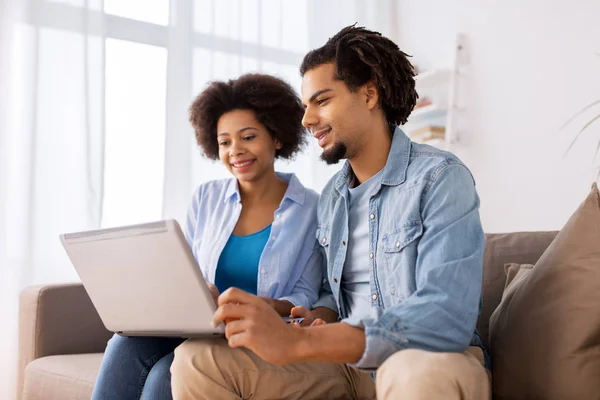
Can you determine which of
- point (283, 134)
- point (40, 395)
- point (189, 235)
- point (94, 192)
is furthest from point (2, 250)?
point (283, 134)

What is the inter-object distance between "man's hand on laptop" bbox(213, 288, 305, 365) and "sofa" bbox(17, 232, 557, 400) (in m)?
0.76

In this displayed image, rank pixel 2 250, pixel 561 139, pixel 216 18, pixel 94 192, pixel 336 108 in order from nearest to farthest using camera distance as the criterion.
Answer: pixel 336 108, pixel 2 250, pixel 94 192, pixel 561 139, pixel 216 18

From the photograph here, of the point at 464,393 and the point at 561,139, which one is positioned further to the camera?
the point at 561,139

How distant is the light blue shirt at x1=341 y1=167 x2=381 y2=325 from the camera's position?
143 cm

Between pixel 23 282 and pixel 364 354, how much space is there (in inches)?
69.6

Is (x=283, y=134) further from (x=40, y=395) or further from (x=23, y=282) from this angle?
(x=23, y=282)

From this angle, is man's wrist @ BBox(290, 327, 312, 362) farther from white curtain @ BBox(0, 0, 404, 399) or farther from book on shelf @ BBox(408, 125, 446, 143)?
book on shelf @ BBox(408, 125, 446, 143)

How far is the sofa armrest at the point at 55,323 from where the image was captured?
6.49 ft

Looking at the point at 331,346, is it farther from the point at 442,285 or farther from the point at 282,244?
the point at 282,244

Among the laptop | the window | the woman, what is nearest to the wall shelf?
the window

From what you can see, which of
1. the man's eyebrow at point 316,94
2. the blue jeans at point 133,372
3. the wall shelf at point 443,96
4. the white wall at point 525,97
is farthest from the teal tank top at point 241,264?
the wall shelf at point 443,96

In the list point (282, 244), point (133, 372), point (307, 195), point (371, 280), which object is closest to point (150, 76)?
point (307, 195)

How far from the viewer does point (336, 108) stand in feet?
4.92

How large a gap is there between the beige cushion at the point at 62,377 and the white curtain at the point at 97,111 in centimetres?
51
